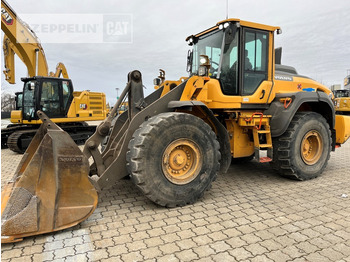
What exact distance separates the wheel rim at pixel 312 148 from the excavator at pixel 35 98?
8.06 m

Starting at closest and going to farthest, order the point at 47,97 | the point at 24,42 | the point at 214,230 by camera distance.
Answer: the point at 214,230
the point at 47,97
the point at 24,42

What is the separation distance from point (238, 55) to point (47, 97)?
7628 mm

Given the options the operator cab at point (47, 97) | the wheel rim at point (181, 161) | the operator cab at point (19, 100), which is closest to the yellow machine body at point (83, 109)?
the operator cab at point (47, 97)

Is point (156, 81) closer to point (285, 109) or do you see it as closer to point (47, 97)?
point (285, 109)

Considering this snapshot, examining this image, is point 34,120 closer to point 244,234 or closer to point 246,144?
point 246,144

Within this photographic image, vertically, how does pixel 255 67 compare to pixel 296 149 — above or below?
above

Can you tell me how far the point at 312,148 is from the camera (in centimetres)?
537

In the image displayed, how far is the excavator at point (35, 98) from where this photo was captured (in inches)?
364

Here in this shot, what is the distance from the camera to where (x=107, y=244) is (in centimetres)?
276

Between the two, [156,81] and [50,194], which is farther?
[156,81]

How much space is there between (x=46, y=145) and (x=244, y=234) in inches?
99.0

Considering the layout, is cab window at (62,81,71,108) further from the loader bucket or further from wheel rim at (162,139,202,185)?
wheel rim at (162,139,202,185)

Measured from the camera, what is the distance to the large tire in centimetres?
340

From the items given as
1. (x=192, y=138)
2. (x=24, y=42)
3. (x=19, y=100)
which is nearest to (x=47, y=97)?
(x=19, y=100)
